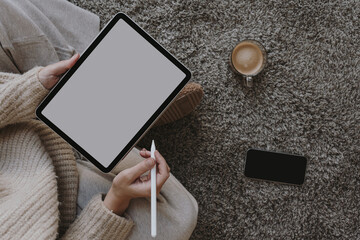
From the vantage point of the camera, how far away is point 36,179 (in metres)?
0.65

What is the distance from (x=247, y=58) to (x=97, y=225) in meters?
0.60

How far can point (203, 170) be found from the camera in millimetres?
984

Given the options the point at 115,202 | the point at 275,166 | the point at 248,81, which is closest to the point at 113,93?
the point at 115,202

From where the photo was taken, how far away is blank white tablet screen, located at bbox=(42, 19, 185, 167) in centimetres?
58

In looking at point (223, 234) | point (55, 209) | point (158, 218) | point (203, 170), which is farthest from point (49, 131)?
point (223, 234)

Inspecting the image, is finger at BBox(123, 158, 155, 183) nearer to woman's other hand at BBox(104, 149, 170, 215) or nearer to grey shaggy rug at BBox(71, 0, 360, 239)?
woman's other hand at BBox(104, 149, 170, 215)

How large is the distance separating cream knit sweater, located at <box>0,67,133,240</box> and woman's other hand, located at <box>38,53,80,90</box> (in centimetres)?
1

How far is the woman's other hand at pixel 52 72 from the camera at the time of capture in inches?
24.7

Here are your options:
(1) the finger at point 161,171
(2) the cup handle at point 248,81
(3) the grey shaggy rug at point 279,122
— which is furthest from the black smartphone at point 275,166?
(1) the finger at point 161,171

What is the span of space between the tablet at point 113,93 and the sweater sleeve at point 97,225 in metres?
0.13

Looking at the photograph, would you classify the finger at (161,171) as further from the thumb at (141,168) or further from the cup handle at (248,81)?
the cup handle at (248,81)

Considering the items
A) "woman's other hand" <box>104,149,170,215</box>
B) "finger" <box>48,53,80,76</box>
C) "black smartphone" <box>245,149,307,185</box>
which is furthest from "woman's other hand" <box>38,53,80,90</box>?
"black smartphone" <box>245,149,307,185</box>

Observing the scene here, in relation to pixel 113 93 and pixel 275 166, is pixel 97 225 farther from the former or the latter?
pixel 275 166

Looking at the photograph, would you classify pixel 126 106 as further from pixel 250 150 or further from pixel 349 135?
pixel 349 135
